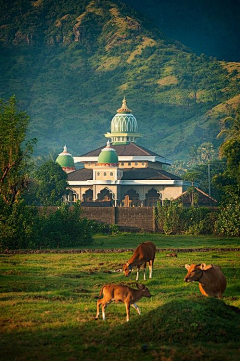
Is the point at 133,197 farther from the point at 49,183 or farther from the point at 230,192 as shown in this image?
the point at 230,192

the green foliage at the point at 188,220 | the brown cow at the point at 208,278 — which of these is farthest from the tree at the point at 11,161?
the brown cow at the point at 208,278

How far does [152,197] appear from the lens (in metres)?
84.2

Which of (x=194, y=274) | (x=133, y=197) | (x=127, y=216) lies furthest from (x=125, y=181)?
(x=194, y=274)

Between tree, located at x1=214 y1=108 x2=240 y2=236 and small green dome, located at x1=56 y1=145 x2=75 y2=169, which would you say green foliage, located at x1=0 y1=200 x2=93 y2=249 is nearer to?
tree, located at x1=214 y1=108 x2=240 y2=236

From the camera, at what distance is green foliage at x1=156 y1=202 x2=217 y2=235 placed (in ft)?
178

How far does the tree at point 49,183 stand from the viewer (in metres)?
75.6

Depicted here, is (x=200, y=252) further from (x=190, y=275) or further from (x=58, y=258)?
(x=190, y=275)

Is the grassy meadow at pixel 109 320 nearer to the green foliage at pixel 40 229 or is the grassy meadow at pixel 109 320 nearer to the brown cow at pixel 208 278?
the brown cow at pixel 208 278

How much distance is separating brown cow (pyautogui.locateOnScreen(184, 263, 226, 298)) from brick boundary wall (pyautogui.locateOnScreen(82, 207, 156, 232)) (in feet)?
111

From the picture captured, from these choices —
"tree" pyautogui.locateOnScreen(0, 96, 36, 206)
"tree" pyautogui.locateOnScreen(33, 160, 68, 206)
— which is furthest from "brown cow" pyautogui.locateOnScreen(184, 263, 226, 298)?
"tree" pyautogui.locateOnScreen(33, 160, 68, 206)

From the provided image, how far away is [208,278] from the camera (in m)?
21.6

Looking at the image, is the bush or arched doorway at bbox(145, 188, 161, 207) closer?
the bush

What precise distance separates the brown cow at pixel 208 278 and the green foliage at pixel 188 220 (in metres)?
32.1

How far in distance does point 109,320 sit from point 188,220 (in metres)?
34.8
